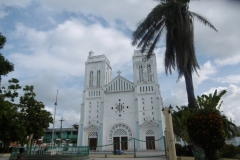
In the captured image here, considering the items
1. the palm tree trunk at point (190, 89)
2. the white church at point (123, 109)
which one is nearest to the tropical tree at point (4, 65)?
the palm tree trunk at point (190, 89)

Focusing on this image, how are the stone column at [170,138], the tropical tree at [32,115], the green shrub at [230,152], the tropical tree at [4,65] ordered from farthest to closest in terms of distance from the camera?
1. the tropical tree at [32,115]
2. the green shrub at [230,152]
3. the tropical tree at [4,65]
4. the stone column at [170,138]

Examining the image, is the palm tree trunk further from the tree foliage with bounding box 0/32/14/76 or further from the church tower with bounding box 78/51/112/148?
the church tower with bounding box 78/51/112/148

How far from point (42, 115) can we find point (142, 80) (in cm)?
2313

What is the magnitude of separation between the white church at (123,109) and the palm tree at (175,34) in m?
21.8

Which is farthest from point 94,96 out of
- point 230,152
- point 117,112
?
point 230,152

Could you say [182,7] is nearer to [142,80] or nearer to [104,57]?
[142,80]

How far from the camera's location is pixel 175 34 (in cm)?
1625

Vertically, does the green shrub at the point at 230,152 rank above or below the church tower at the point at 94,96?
below

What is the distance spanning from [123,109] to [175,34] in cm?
2547

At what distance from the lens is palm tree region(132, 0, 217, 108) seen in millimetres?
15258

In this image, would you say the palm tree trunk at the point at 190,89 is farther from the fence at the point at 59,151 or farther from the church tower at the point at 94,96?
the church tower at the point at 94,96

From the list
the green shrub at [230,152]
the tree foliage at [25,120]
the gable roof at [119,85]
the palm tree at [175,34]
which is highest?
the gable roof at [119,85]

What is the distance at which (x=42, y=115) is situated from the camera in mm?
22125

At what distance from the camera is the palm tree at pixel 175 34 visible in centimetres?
1526
